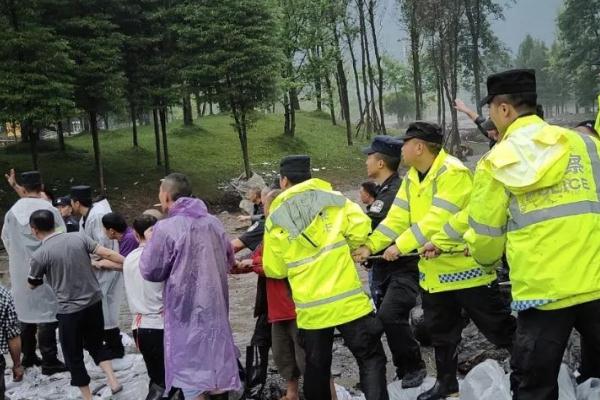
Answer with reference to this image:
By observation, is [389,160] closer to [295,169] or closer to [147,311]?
[295,169]

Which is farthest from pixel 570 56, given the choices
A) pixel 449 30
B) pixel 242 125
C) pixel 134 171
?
pixel 134 171

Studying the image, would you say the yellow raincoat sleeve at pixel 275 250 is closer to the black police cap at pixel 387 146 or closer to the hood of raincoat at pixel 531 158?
the black police cap at pixel 387 146

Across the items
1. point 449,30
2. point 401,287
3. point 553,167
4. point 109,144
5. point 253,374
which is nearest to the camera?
point 553,167

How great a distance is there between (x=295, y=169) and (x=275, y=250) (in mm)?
605

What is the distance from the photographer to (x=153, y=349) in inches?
184

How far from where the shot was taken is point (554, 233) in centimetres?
266

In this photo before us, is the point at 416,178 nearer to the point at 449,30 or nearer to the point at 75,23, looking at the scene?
the point at 75,23

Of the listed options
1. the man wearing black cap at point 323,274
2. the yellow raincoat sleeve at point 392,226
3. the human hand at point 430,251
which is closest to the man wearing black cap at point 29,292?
the man wearing black cap at point 323,274

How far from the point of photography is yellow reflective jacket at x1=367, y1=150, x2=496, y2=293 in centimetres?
386

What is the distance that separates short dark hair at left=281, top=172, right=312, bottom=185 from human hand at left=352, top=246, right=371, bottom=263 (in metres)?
0.63

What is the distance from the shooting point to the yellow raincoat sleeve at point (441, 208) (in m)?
3.84

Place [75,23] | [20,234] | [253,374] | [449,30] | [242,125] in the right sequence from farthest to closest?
1. [449,30]
2. [242,125]
3. [75,23]
4. [20,234]
5. [253,374]

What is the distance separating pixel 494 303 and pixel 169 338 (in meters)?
2.32

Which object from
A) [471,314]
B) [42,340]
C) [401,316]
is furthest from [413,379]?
[42,340]
